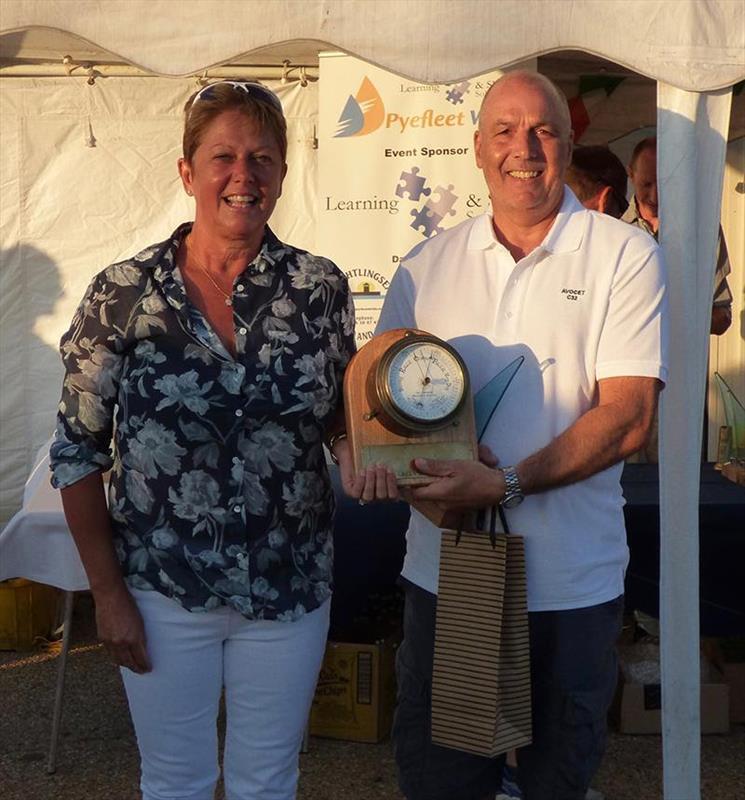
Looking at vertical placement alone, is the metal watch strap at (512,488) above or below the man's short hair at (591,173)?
below

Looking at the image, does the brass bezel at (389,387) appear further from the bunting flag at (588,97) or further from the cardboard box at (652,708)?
the bunting flag at (588,97)

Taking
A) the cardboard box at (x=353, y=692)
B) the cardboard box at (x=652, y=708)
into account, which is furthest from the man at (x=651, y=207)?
the cardboard box at (x=353, y=692)

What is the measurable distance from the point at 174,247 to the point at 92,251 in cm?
342

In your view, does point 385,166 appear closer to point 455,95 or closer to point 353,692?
point 455,95

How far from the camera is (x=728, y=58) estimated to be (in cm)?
267

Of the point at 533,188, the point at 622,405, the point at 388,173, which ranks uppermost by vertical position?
the point at 388,173

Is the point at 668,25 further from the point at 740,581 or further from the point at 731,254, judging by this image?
the point at 731,254

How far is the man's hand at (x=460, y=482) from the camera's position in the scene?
188 cm

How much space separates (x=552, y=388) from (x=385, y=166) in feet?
8.64

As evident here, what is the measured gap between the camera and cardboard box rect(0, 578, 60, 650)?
177 inches

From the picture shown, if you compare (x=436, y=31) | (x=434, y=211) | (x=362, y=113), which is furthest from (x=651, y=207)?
(x=436, y=31)

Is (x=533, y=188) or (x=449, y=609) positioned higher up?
(x=533, y=188)

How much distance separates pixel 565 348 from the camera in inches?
76.8

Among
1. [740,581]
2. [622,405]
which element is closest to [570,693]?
[622,405]
